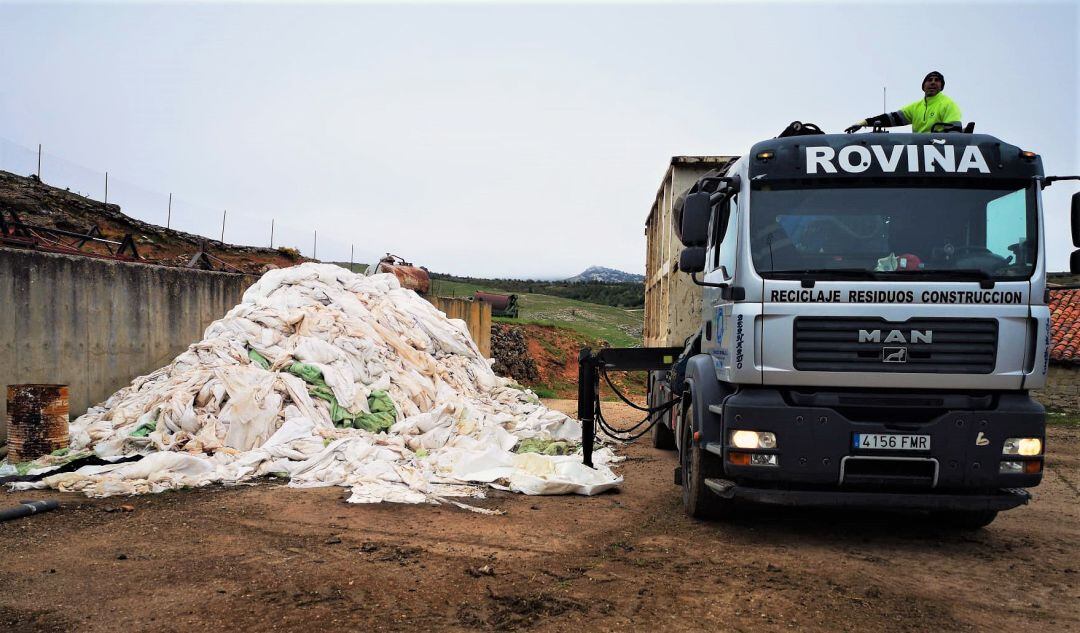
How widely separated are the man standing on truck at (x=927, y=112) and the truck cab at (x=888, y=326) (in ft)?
3.45

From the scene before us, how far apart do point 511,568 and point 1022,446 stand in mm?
3710

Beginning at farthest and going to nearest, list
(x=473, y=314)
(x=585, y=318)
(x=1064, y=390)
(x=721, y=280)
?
(x=585, y=318) < (x=473, y=314) < (x=1064, y=390) < (x=721, y=280)

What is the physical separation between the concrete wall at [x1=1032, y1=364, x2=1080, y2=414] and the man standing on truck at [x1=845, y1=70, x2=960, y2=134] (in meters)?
12.8

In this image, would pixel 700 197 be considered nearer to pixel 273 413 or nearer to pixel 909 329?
pixel 909 329

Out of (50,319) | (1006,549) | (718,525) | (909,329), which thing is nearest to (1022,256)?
(909,329)

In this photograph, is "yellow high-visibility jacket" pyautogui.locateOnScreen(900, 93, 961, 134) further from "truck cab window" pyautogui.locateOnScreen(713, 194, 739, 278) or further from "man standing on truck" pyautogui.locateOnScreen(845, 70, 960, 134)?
"truck cab window" pyautogui.locateOnScreen(713, 194, 739, 278)

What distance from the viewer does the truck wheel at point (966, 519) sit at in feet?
19.9

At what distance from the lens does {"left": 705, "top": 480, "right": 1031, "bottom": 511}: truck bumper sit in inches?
208

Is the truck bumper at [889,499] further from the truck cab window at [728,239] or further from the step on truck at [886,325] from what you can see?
the truck cab window at [728,239]

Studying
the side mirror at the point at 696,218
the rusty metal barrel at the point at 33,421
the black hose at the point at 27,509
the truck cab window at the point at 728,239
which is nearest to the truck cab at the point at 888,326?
the truck cab window at the point at 728,239

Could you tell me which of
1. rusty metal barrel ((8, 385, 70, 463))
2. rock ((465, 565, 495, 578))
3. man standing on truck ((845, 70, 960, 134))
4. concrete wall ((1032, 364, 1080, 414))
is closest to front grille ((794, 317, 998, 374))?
man standing on truck ((845, 70, 960, 134))

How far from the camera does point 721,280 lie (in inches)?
240

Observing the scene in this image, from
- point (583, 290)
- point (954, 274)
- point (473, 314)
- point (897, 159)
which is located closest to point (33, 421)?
point (897, 159)

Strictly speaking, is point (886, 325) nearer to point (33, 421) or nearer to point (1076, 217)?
point (1076, 217)
